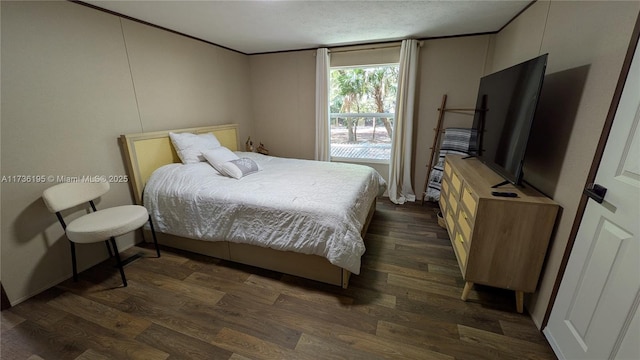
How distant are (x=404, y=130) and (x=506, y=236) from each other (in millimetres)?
2180

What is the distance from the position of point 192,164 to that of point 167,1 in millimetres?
1448

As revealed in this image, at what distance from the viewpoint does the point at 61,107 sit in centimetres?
190

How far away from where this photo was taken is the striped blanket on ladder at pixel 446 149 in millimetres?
3140

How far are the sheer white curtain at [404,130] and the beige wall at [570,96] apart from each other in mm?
1402

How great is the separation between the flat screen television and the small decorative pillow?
89.5 inches

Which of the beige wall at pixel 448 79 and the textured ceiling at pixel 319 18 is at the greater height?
the textured ceiling at pixel 319 18

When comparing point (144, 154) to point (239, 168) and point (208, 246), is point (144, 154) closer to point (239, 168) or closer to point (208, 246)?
point (239, 168)

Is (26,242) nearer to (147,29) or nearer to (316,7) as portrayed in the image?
(147,29)

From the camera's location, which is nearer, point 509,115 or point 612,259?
point 612,259

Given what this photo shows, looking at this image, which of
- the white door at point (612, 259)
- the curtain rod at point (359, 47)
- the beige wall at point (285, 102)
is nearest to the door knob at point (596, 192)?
the white door at point (612, 259)

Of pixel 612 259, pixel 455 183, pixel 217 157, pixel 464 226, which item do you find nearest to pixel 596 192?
pixel 612 259

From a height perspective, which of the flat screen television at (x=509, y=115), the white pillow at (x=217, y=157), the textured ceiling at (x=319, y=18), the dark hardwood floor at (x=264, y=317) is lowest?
the dark hardwood floor at (x=264, y=317)

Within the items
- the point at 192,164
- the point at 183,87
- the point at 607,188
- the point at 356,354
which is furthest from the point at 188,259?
the point at 607,188

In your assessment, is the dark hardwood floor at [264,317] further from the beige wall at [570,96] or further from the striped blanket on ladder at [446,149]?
the striped blanket on ladder at [446,149]
